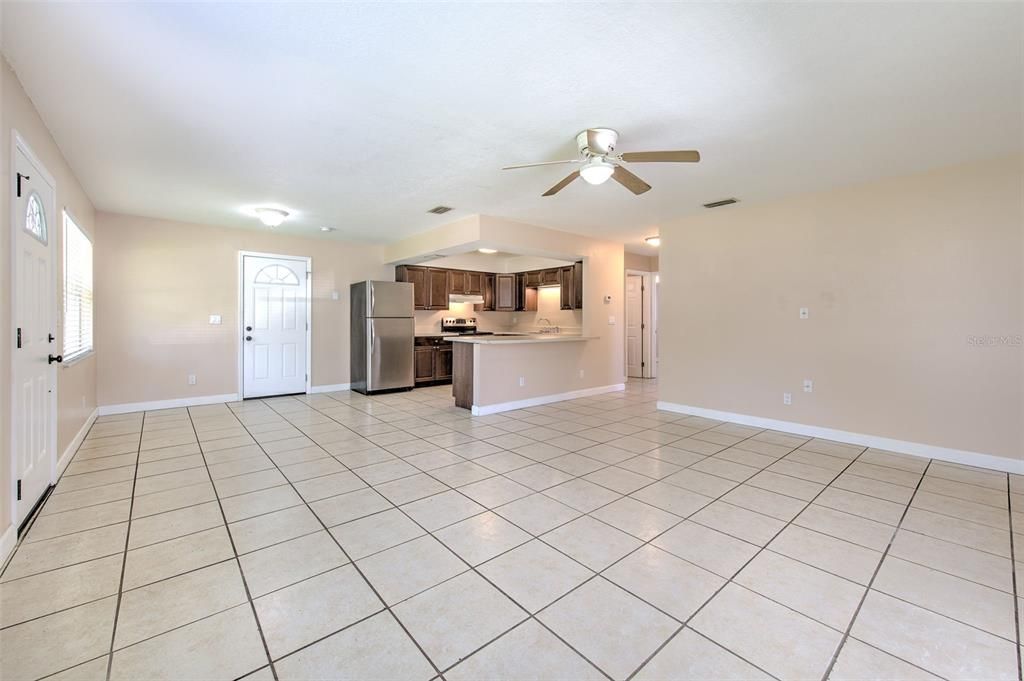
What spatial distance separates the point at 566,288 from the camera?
6.93 m

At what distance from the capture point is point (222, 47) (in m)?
2.00

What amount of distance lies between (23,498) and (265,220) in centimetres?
332

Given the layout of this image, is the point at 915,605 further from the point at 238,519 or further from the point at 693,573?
the point at 238,519

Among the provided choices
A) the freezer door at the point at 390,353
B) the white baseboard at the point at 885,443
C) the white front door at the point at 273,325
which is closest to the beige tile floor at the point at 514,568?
the white baseboard at the point at 885,443

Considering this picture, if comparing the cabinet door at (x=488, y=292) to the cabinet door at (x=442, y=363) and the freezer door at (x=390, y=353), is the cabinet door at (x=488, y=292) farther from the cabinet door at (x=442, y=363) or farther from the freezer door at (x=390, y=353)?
the freezer door at (x=390, y=353)

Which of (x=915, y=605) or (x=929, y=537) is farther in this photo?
(x=929, y=537)

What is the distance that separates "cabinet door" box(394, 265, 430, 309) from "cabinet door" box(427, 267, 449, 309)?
85 mm

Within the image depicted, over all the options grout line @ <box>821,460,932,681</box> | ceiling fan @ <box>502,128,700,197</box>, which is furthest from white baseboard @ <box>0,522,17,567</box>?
grout line @ <box>821,460,932,681</box>

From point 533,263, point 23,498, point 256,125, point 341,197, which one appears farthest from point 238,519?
point 533,263

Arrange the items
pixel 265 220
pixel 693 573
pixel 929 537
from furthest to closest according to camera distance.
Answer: pixel 265 220 → pixel 929 537 → pixel 693 573

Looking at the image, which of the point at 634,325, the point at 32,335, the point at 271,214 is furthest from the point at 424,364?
the point at 32,335

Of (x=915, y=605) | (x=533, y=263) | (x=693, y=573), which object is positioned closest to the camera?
(x=915, y=605)

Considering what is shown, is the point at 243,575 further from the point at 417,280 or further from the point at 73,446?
the point at 417,280

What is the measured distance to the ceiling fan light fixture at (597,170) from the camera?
2812 millimetres
